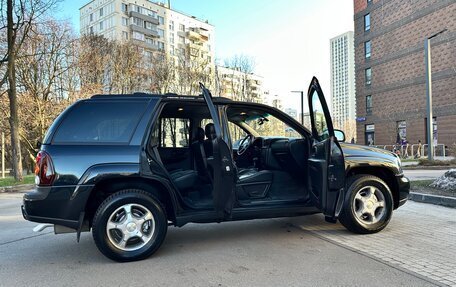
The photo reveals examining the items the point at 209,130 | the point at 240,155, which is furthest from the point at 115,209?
the point at 240,155

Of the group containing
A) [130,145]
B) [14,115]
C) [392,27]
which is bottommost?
[130,145]

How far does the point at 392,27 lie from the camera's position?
40844 mm

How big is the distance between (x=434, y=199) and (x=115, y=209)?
6462mm

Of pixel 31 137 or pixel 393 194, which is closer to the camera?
pixel 393 194

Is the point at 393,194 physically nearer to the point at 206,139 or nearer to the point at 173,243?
the point at 206,139

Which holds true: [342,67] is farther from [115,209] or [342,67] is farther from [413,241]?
[115,209]

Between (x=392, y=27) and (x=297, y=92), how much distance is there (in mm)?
16076

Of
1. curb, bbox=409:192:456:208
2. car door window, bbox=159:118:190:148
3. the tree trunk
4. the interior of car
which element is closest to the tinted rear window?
the interior of car

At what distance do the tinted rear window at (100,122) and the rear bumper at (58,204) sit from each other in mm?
571

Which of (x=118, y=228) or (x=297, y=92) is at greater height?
(x=297, y=92)

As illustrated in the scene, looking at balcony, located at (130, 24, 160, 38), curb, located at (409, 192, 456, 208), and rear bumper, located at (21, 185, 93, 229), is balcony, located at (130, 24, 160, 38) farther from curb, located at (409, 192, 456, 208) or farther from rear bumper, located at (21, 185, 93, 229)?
rear bumper, located at (21, 185, 93, 229)

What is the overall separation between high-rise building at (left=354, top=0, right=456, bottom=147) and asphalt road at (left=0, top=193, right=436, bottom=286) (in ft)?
113

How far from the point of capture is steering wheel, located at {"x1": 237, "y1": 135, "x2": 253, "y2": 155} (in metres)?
6.31

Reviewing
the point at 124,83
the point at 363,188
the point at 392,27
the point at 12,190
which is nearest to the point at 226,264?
the point at 363,188
